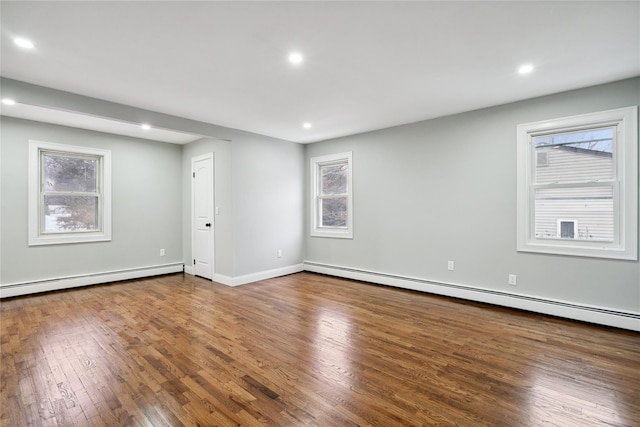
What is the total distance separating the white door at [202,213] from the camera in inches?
208

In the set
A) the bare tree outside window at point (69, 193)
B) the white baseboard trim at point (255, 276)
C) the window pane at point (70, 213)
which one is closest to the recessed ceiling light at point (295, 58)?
the white baseboard trim at point (255, 276)

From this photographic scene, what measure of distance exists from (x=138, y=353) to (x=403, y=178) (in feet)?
12.8

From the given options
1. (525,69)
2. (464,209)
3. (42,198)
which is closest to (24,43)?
(42,198)

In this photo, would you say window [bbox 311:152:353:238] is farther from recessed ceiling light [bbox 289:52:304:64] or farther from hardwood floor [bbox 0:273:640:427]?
A: recessed ceiling light [bbox 289:52:304:64]

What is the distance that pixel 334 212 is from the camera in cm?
566

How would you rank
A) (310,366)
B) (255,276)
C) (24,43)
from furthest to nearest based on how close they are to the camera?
(255,276) → (310,366) → (24,43)

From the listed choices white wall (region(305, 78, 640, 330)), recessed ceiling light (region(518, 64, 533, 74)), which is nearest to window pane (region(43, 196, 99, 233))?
white wall (region(305, 78, 640, 330))

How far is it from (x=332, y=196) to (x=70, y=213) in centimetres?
431

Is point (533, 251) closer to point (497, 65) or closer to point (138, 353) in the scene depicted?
point (497, 65)

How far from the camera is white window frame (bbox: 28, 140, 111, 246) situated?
441 centimetres

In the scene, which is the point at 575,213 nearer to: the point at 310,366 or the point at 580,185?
the point at 580,185

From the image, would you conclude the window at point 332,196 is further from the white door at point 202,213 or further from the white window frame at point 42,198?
the white window frame at point 42,198

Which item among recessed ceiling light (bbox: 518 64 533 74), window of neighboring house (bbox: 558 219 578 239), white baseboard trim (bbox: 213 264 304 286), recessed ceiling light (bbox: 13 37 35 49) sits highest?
recessed ceiling light (bbox: 518 64 533 74)

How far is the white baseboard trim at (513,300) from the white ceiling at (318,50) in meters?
2.35
